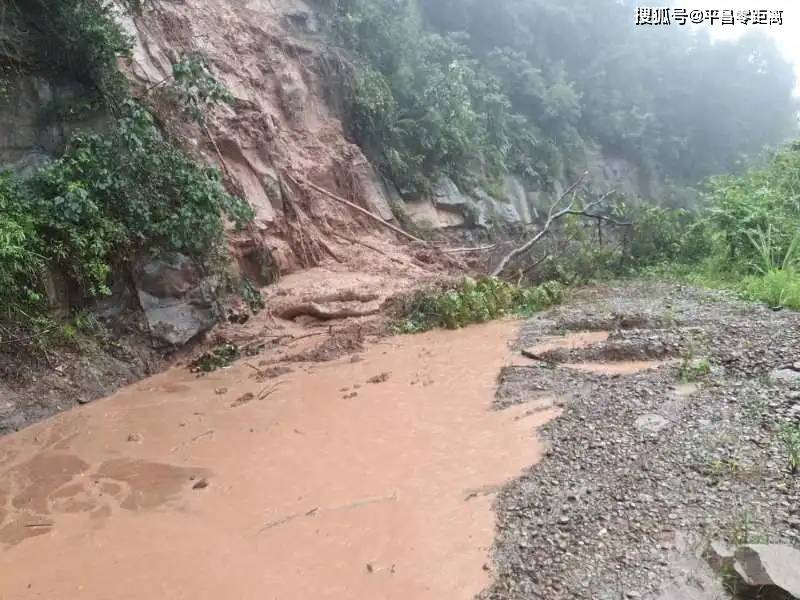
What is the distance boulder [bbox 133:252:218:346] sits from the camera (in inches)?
286

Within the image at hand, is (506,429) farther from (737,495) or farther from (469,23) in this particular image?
(469,23)

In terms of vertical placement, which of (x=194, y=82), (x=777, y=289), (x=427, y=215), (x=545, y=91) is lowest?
(x=777, y=289)

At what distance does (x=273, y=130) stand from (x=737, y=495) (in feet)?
33.0

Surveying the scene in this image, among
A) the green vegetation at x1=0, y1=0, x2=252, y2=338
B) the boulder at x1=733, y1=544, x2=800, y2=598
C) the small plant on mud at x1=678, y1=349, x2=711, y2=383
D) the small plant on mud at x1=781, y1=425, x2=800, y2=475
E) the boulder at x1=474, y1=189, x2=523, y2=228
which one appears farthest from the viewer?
the boulder at x1=474, y1=189, x2=523, y2=228

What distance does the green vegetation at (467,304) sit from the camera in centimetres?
877

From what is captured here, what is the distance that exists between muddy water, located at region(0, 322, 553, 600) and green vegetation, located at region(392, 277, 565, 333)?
2121 millimetres

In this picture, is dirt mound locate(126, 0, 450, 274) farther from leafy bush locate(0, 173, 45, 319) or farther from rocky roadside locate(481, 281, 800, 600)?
rocky roadside locate(481, 281, 800, 600)

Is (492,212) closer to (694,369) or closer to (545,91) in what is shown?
(545,91)

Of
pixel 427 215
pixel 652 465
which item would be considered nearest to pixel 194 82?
pixel 427 215

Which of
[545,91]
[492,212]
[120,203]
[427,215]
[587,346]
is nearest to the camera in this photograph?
[587,346]

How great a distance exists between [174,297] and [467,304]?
4.03 m

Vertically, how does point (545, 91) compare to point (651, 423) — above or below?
above

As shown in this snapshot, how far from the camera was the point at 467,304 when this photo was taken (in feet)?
29.5

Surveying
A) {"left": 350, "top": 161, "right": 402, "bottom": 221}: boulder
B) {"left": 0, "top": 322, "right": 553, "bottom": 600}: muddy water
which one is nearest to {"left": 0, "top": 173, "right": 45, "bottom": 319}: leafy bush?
{"left": 0, "top": 322, "right": 553, "bottom": 600}: muddy water
